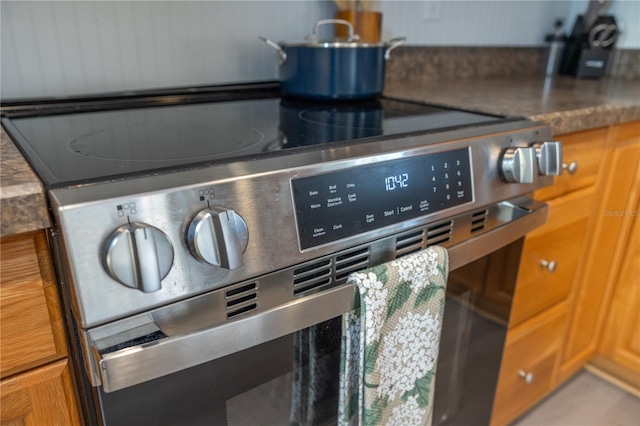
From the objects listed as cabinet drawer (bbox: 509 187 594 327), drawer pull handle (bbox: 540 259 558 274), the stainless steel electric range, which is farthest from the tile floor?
the stainless steel electric range

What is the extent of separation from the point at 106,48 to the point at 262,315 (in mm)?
695

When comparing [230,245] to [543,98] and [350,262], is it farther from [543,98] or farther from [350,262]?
[543,98]

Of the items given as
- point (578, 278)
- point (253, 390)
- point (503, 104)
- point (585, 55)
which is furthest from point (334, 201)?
point (585, 55)

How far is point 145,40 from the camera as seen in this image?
3.20ft

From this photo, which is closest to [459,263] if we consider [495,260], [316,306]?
[495,260]

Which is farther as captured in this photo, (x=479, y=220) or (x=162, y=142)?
(x=479, y=220)

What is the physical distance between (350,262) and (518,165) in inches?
13.2

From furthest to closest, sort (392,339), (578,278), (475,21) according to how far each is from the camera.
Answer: (475,21) → (578,278) → (392,339)

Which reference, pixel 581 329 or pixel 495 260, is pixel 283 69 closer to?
pixel 495 260

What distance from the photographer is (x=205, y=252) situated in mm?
466

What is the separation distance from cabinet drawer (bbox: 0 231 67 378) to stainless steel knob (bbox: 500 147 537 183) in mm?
642

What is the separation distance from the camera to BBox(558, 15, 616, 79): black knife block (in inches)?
64.9

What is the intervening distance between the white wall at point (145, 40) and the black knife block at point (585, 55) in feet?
2.25

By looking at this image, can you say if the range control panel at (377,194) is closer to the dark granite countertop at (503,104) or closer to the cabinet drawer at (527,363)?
the dark granite countertop at (503,104)
